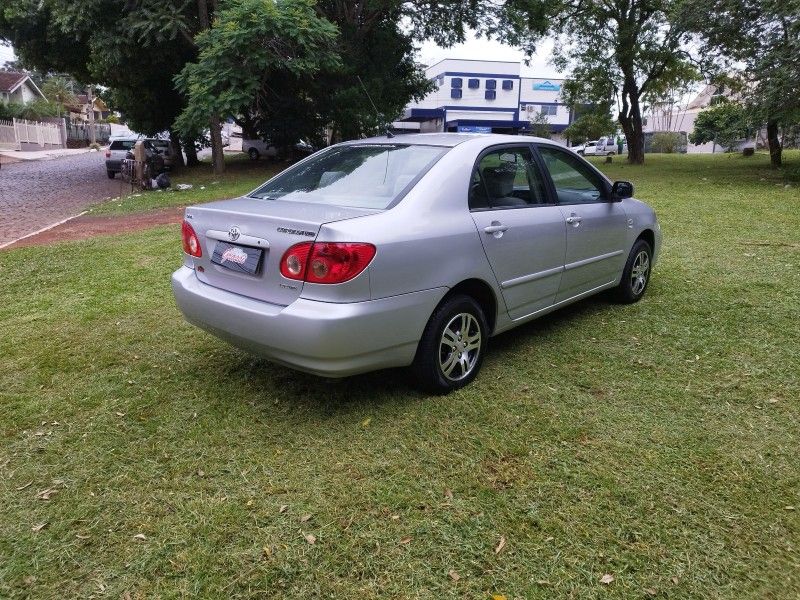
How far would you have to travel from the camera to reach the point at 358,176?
385cm

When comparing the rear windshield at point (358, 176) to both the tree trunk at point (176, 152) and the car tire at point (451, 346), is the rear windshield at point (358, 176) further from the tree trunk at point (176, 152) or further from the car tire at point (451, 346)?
the tree trunk at point (176, 152)

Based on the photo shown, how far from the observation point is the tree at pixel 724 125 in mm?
16773

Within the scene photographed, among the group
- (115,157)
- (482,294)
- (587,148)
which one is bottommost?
(482,294)

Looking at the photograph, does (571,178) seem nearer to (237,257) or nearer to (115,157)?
(237,257)

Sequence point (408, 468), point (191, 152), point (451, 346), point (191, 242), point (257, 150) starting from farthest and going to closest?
point (257, 150) < point (191, 152) < point (191, 242) < point (451, 346) < point (408, 468)

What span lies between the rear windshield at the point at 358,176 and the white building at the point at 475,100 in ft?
181

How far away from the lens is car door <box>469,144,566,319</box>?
3.83 m

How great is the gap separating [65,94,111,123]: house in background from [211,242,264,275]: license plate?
222 ft

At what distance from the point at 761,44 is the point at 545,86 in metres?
50.6

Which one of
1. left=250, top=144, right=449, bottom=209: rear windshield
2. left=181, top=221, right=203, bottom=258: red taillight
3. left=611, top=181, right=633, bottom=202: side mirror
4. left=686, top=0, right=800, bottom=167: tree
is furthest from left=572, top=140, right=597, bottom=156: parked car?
left=181, top=221, right=203, bottom=258: red taillight

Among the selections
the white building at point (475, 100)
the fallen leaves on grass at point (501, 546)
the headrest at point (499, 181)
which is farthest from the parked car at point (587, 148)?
the fallen leaves on grass at point (501, 546)

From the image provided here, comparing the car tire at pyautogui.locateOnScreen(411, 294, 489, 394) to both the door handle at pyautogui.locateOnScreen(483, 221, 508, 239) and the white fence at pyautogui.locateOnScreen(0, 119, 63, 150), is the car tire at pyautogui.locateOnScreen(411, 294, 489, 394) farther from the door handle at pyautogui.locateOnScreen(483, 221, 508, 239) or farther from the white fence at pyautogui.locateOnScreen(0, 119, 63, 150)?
the white fence at pyautogui.locateOnScreen(0, 119, 63, 150)

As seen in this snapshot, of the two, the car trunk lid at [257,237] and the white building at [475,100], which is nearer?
the car trunk lid at [257,237]

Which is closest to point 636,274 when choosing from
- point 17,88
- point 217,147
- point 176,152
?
point 217,147
